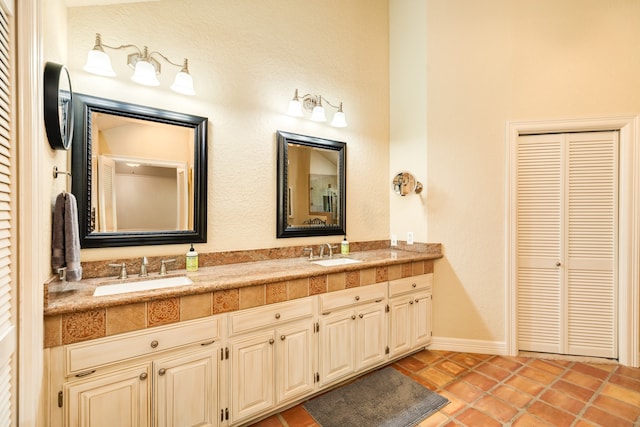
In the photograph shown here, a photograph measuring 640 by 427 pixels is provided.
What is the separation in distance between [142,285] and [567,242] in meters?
3.49

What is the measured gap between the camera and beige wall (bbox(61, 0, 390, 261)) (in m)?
1.89

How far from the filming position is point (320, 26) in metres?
2.78

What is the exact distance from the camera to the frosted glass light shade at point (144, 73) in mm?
1779

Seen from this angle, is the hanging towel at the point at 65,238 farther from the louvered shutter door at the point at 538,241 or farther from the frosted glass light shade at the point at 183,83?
the louvered shutter door at the point at 538,241

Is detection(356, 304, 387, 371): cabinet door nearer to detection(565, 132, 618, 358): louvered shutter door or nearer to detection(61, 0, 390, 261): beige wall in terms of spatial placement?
detection(61, 0, 390, 261): beige wall

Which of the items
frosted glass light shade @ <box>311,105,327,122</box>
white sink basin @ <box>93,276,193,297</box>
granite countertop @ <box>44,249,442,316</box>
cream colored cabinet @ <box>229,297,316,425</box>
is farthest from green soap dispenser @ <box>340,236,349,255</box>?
white sink basin @ <box>93,276,193,297</box>

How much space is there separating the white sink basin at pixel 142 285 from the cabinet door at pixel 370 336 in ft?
4.26

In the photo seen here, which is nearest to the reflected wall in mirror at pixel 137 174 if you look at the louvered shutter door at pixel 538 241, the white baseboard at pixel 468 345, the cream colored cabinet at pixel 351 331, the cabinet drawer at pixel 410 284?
the cream colored cabinet at pixel 351 331

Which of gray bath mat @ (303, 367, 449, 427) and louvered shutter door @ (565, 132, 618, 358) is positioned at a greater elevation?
louvered shutter door @ (565, 132, 618, 358)

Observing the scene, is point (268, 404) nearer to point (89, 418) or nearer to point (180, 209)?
point (89, 418)

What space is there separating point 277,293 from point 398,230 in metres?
1.76

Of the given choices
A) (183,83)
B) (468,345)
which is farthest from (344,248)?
(183,83)

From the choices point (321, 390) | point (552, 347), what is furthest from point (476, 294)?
point (321, 390)

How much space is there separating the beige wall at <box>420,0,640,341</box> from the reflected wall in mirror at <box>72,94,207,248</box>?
7.28 ft
